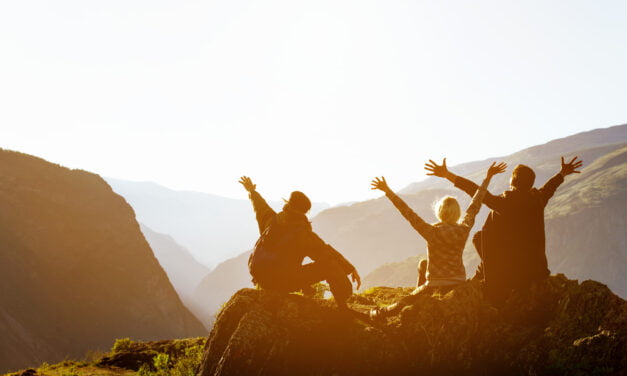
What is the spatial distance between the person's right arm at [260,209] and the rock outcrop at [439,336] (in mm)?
1156

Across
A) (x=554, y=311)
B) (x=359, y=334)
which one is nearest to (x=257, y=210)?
(x=359, y=334)

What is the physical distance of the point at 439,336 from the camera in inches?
238

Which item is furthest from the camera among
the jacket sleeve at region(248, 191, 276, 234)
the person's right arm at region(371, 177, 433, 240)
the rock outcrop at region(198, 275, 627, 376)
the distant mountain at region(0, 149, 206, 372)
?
the distant mountain at region(0, 149, 206, 372)

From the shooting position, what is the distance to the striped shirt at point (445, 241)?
20.8 feet

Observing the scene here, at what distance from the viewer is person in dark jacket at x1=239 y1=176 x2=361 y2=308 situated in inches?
262

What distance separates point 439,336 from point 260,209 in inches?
135

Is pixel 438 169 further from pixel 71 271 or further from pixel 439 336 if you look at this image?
pixel 71 271

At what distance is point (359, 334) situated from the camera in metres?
6.42

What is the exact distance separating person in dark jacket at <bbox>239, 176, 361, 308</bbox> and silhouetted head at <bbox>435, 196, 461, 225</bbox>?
1.55m

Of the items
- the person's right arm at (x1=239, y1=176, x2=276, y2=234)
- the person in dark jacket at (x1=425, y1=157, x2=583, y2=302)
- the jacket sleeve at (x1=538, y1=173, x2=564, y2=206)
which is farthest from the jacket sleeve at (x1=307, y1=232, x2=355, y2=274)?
the jacket sleeve at (x1=538, y1=173, x2=564, y2=206)

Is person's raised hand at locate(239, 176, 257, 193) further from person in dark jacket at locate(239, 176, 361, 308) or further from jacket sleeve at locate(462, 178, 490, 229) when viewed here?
jacket sleeve at locate(462, 178, 490, 229)

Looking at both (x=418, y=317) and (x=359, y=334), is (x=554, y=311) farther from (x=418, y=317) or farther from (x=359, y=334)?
(x=359, y=334)

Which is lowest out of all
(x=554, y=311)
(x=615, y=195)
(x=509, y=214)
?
(x=615, y=195)

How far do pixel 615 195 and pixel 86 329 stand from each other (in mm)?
207119
